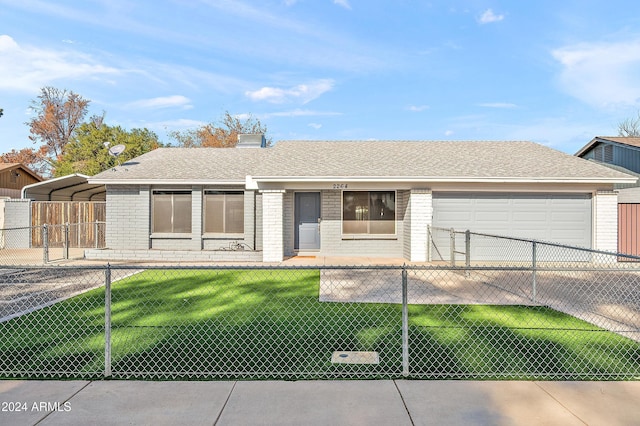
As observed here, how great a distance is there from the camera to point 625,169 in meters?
17.8

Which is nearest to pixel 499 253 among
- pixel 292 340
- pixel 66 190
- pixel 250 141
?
pixel 292 340

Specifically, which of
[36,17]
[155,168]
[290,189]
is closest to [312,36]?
[290,189]

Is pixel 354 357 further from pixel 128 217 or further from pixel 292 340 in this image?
pixel 128 217

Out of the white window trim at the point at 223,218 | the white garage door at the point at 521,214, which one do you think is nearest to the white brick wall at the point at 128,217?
the white window trim at the point at 223,218

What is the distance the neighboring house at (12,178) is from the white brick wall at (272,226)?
1977 cm

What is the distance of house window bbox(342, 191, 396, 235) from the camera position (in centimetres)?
1491

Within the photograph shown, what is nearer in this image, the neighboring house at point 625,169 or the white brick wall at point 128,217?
the neighboring house at point 625,169

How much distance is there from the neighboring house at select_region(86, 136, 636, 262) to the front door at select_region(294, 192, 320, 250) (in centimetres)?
4

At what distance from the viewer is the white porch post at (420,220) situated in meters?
13.5

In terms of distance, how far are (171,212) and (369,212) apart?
25.2 ft

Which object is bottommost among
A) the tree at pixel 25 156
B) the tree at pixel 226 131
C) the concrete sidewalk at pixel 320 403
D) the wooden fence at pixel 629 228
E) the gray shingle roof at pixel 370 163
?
the concrete sidewalk at pixel 320 403

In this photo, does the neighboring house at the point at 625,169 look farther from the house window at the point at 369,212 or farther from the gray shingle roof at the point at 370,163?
the house window at the point at 369,212

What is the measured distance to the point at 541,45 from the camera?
1894cm

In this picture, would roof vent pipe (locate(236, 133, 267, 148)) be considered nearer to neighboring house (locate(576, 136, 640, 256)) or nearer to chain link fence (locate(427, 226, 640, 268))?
chain link fence (locate(427, 226, 640, 268))
